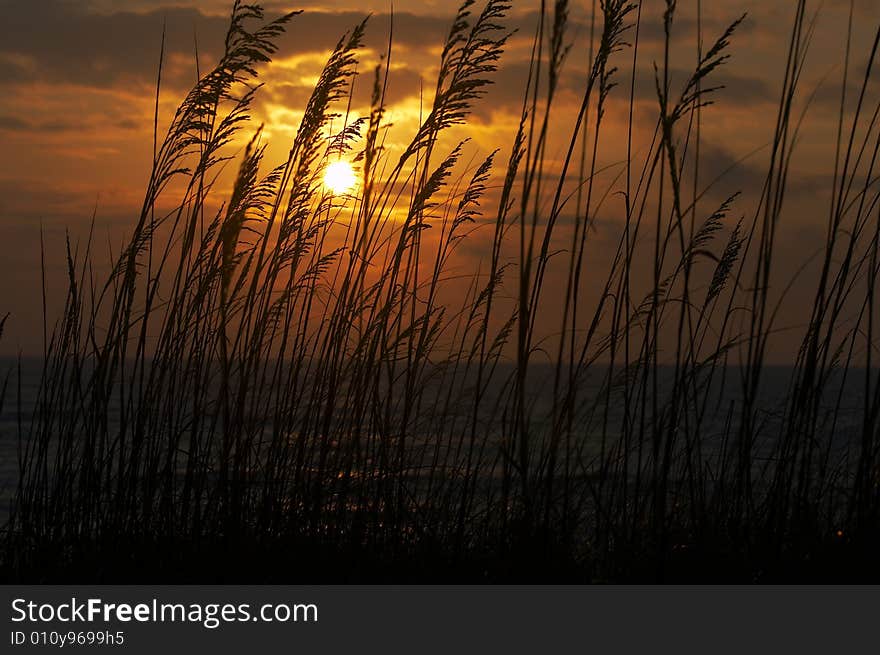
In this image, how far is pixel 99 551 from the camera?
230 cm

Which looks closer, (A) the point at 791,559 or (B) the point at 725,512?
(A) the point at 791,559

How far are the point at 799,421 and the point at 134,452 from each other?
174 centimetres

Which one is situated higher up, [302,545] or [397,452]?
[397,452]

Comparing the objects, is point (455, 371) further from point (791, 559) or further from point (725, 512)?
point (791, 559)

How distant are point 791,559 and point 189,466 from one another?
1.57 meters

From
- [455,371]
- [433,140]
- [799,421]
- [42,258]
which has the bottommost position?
[799,421]

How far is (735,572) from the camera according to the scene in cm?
194

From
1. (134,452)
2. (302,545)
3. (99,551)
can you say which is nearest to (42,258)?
(134,452)

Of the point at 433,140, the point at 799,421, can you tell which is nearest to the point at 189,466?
the point at 433,140
